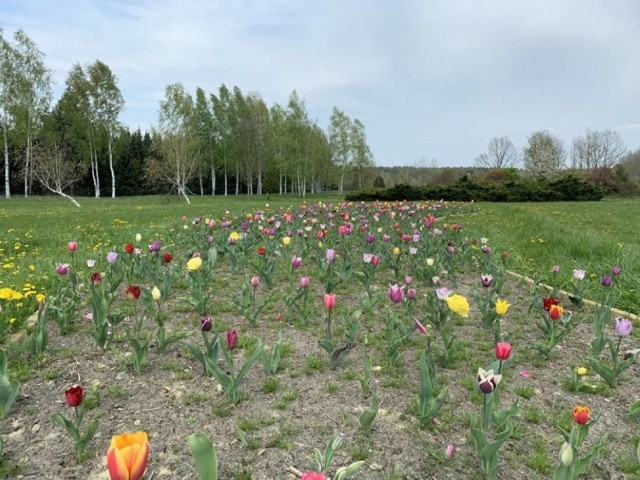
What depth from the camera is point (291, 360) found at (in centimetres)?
319

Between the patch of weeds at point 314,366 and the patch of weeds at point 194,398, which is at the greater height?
the patch of weeds at point 314,366

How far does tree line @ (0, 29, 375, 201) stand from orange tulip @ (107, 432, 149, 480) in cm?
2705

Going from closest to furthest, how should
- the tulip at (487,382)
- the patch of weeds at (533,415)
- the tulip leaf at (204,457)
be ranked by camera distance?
the tulip leaf at (204,457) → the tulip at (487,382) → the patch of weeds at (533,415)

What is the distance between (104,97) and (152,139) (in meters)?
4.53

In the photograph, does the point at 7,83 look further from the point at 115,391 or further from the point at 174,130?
the point at 115,391

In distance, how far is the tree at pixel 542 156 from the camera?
164 feet

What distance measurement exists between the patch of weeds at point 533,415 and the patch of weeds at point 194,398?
1854mm

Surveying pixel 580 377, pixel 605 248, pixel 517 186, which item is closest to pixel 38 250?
pixel 580 377

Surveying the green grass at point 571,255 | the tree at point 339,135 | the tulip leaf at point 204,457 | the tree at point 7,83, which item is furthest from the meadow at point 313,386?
the tree at point 339,135

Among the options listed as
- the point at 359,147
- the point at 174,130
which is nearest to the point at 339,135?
the point at 359,147

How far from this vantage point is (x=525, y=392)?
9.02 feet

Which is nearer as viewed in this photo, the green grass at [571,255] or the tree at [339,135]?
the green grass at [571,255]

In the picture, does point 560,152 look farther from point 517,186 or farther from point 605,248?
point 605,248

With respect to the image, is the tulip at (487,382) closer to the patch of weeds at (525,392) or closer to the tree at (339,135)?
the patch of weeds at (525,392)
